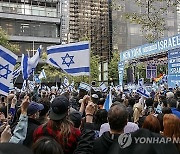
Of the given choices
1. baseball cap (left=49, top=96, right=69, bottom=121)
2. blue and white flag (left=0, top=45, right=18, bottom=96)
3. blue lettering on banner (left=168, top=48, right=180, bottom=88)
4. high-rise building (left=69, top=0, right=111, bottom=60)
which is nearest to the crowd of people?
baseball cap (left=49, top=96, right=69, bottom=121)

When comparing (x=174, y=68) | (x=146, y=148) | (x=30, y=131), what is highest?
(x=146, y=148)

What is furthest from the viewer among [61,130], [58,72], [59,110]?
[58,72]

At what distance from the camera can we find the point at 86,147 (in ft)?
9.97

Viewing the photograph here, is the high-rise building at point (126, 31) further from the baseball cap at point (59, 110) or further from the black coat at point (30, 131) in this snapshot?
the baseball cap at point (59, 110)

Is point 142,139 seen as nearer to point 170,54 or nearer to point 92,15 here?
point 170,54

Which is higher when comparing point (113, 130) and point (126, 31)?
point (126, 31)

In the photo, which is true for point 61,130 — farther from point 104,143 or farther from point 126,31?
point 126,31

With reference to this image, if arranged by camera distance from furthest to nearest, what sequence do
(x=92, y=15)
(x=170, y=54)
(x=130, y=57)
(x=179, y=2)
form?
(x=92, y=15)
(x=130, y=57)
(x=170, y=54)
(x=179, y=2)

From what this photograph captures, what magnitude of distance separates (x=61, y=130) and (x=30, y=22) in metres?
43.9

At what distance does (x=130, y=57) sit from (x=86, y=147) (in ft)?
58.6

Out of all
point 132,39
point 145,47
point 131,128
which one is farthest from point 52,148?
point 132,39

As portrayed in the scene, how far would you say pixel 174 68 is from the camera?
15633mm

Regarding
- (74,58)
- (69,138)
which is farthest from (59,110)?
(74,58)

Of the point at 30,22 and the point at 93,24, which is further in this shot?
the point at 93,24
